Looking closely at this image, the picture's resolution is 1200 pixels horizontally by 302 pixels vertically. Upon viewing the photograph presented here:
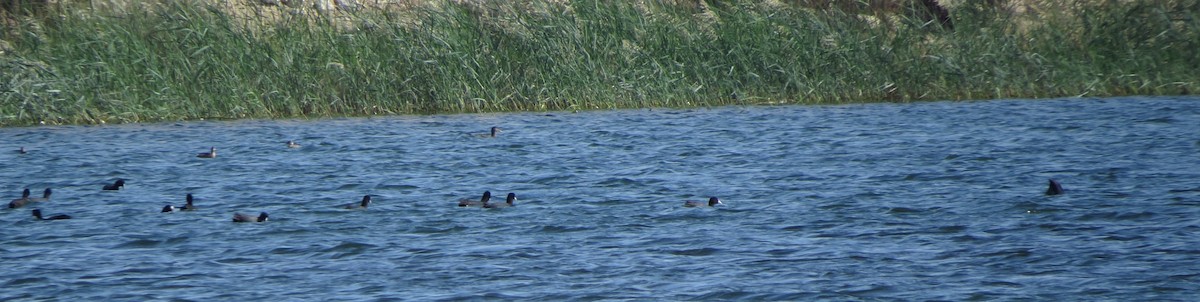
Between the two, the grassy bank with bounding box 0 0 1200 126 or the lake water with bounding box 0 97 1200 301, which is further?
the grassy bank with bounding box 0 0 1200 126

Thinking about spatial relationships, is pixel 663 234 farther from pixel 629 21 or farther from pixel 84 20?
pixel 84 20

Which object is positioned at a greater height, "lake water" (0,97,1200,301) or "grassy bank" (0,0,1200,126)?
"grassy bank" (0,0,1200,126)

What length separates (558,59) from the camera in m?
17.9

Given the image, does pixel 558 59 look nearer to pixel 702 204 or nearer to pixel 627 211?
pixel 702 204

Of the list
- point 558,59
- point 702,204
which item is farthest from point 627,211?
point 558,59

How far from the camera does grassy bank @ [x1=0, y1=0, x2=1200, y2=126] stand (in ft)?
56.4

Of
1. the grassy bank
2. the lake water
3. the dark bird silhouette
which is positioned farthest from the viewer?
the grassy bank

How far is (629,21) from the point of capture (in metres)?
18.5

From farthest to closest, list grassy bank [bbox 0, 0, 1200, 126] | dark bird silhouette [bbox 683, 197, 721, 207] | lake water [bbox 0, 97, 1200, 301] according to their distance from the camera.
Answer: grassy bank [bbox 0, 0, 1200, 126], dark bird silhouette [bbox 683, 197, 721, 207], lake water [bbox 0, 97, 1200, 301]

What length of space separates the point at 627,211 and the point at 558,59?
818 centimetres

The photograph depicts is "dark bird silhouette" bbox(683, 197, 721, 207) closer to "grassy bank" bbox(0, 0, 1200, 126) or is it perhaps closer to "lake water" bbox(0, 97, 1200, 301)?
"lake water" bbox(0, 97, 1200, 301)

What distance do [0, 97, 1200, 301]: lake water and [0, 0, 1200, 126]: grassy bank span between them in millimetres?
981

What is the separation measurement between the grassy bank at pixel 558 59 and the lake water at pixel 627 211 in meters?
0.98

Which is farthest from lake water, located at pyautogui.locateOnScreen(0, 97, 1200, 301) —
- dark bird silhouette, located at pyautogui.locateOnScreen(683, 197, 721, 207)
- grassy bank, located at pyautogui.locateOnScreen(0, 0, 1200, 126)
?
grassy bank, located at pyautogui.locateOnScreen(0, 0, 1200, 126)
